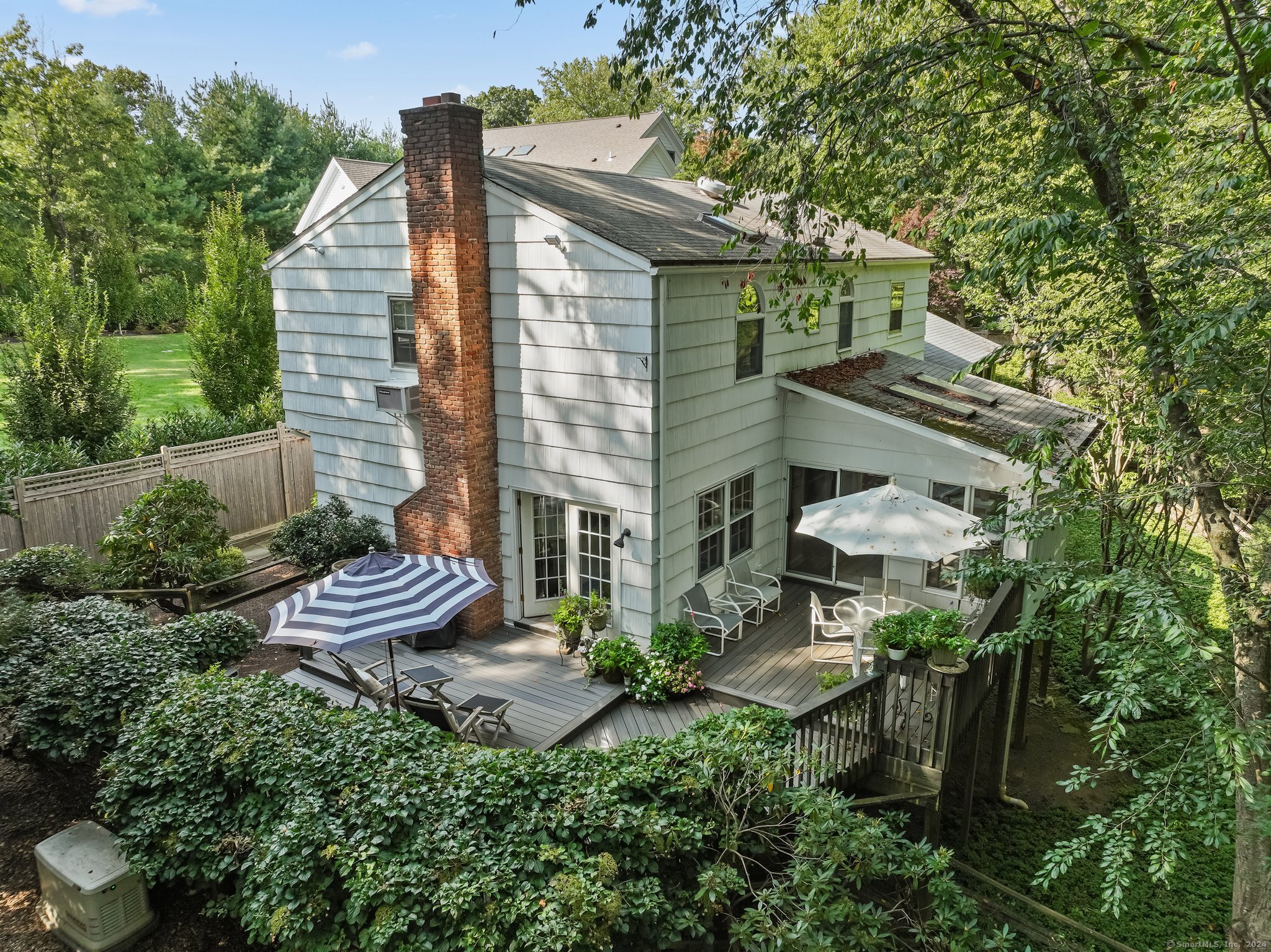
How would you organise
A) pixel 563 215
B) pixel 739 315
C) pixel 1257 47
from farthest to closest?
1. pixel 739 315
2. pixel 563 215
3. pixel 1257 47

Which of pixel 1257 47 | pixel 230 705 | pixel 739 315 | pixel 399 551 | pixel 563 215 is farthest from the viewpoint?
pixel 399 551

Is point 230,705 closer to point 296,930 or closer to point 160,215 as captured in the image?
point 296,930

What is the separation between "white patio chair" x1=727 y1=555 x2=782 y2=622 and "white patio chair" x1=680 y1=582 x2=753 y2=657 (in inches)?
10.8

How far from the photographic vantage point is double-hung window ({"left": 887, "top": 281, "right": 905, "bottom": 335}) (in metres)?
16.5

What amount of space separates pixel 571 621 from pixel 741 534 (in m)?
3.20

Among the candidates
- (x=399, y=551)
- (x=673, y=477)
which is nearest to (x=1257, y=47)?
(x=673, y=477)

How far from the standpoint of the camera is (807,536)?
12078 mm

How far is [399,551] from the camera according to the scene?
11.6 metres

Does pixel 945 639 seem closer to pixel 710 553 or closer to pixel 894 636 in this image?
pixel 894 636

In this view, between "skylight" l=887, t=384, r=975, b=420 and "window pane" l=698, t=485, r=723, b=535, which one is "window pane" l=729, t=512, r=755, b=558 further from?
"skylight" l=887, t=384, r=975, b=420

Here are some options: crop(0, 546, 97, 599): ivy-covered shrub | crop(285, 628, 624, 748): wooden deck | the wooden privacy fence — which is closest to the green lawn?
the wooden privacy fence

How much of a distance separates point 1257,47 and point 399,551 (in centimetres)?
1082


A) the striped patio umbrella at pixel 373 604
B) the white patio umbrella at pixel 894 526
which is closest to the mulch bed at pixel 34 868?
the striped patio umbrella at pixel 373 604

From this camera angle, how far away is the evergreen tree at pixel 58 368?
13.9 metres
